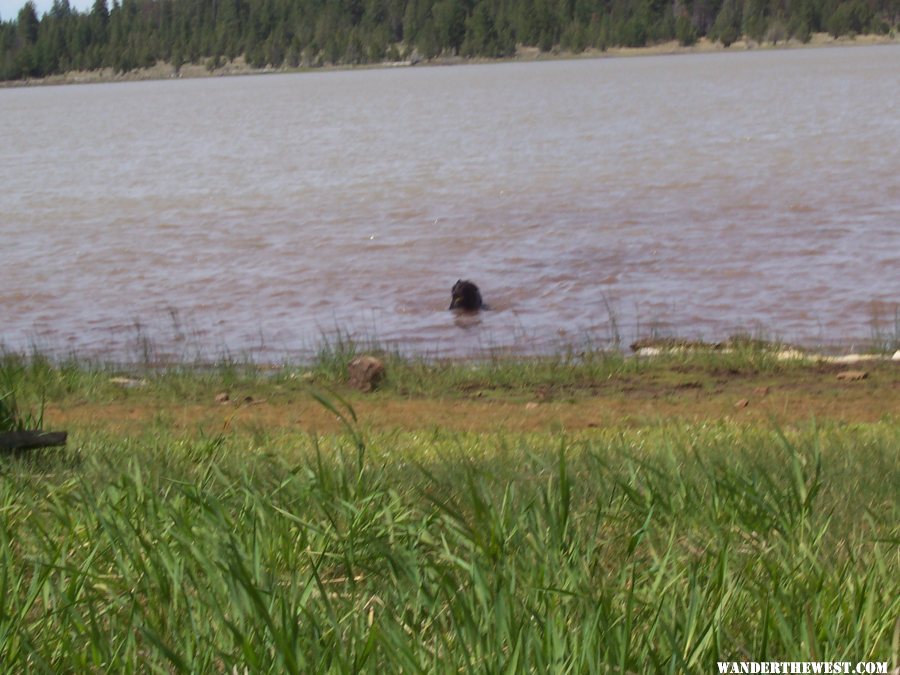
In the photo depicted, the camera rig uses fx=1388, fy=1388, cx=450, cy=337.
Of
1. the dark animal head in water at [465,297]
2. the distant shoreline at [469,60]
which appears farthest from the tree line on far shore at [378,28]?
the dark animal head in water at [465,297]

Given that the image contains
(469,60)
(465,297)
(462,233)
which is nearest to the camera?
(465,297)

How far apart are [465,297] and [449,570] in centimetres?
1098

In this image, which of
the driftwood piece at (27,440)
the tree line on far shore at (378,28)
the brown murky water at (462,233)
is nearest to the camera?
the driftwood piece at (27,440)

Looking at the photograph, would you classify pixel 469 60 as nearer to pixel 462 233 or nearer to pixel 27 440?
pixel 462 233

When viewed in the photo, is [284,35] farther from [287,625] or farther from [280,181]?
[287,625]

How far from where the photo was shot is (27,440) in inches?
215

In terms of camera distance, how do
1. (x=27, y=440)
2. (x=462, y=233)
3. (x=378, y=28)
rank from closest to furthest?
1. (x=27, y=440)
2. (x=462, y=233)
3. (x=378, y=28)

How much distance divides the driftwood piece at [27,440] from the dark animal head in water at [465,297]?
945 cm

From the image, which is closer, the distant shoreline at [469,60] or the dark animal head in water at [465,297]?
the dark animal head in water at [465,297]

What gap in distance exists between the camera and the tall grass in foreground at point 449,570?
10.7 ft

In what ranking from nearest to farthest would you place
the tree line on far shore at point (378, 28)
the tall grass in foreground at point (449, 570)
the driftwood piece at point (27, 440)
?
1. the tall grass in foreground at point (449, 570)
2. the driftwood piece at point (27, 440)
3. the tree line on far shore at point (378, 28)

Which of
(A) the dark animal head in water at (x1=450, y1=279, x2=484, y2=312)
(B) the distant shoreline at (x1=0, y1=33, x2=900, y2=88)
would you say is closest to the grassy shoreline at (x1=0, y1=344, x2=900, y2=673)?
(A) the dark animal head in water at (x1=450, y1=279, x2=484, y2=312)

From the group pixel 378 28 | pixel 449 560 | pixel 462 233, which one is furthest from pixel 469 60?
pixel 449 560

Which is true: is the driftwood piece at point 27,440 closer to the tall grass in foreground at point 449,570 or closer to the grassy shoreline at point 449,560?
the grassy shoreline at point 449,560
